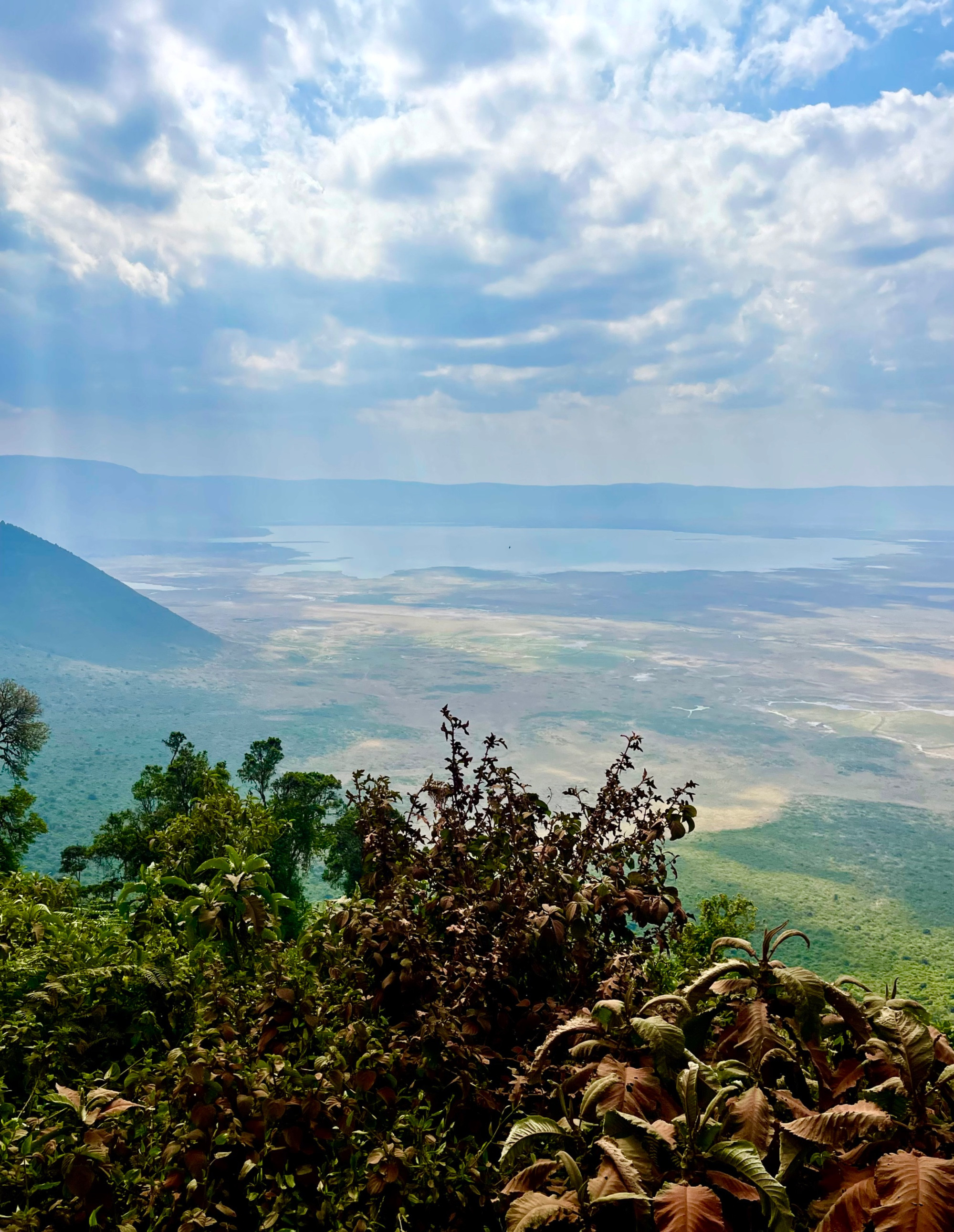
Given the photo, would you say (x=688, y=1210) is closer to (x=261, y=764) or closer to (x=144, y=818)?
(x=144, y=818)

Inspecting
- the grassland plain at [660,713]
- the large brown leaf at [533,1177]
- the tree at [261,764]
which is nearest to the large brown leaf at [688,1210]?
the large brown leaf at [533,1177]

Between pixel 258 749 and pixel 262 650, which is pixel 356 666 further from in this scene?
pixel 258 749

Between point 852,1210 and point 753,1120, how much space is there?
147 mm

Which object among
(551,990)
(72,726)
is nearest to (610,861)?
(551,990)

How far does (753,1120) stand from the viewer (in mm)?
1102

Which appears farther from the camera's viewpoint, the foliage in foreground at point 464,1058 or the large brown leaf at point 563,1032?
the large brown leaf at point 563,1032

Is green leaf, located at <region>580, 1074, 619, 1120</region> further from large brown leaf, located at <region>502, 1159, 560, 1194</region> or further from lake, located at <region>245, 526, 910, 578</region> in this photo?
lake, located at <region>245, 526, 910, 578</region>

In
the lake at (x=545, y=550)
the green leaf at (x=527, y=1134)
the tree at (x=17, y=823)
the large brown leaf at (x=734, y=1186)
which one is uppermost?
the lake at (x=545, y=550)

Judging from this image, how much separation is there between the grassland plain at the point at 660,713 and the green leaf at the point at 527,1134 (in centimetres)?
716

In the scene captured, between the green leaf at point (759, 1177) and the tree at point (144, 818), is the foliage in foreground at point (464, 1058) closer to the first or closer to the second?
the green leaf at point (759, 1177)

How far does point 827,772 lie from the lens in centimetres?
3375

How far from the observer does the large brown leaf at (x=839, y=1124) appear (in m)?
1.05

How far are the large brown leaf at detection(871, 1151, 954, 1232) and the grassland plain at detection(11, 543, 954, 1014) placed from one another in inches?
295

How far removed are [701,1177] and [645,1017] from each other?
9.1 inches
